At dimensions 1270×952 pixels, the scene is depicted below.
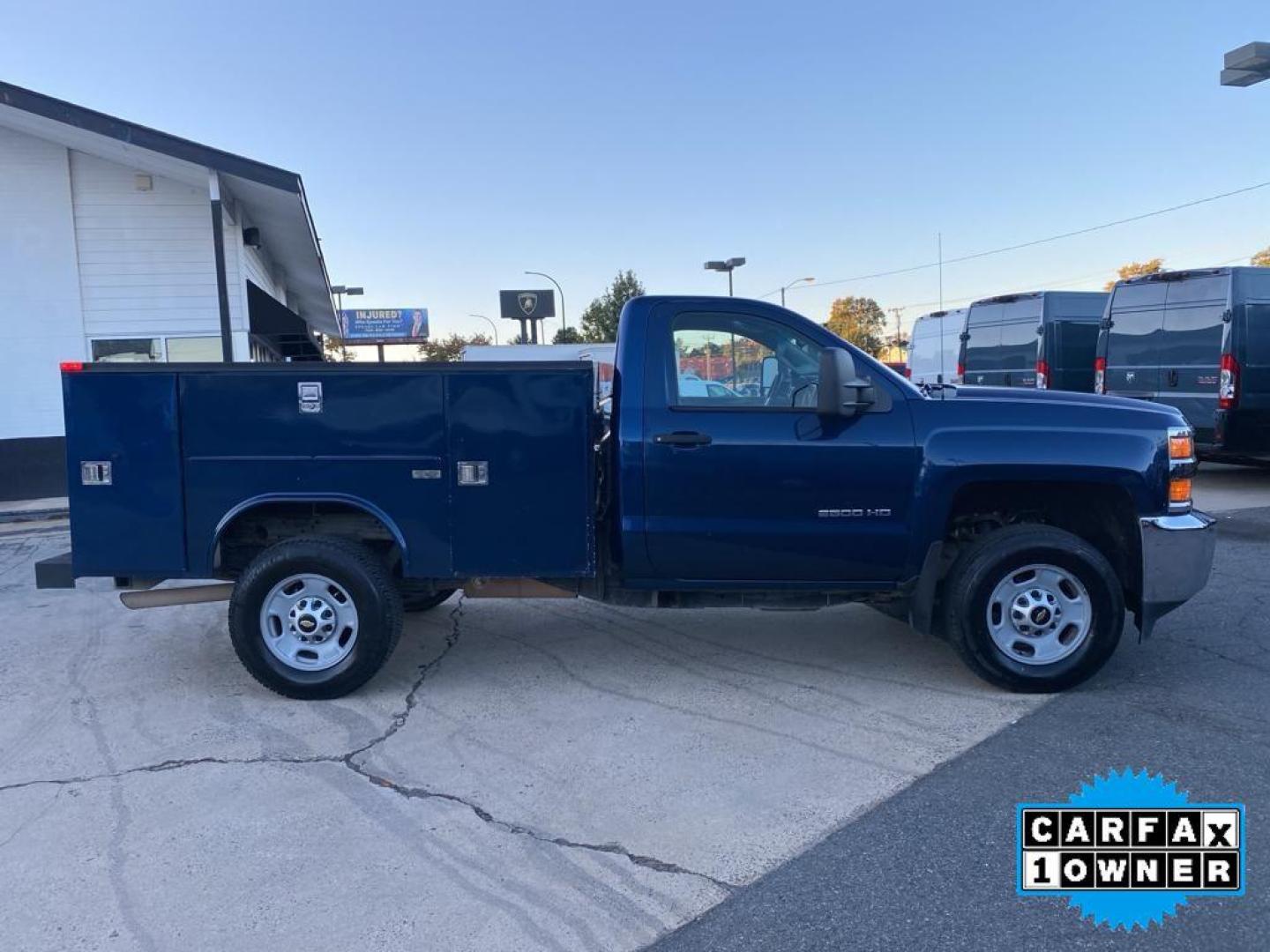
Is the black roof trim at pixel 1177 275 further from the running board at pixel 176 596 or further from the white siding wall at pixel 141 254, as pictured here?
the white siding wall at pixel 141 254

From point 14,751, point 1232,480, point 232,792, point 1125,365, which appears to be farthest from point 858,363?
point 1232,480

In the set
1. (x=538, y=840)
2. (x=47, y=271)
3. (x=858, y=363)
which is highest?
(x=47, y=271)

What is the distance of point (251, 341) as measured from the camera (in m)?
15.3

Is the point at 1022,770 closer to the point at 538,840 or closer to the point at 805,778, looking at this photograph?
the point at 805,778

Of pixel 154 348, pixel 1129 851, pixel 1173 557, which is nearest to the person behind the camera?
pixel 1129 851

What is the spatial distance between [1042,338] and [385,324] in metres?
49.1

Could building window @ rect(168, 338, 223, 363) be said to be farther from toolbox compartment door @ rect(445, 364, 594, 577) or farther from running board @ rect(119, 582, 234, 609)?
toolbox compartment door @ rect(445, 364, 594, 577)

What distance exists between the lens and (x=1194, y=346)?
11.9 metres

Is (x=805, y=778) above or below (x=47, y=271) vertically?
below

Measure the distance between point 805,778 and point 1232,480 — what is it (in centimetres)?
1196

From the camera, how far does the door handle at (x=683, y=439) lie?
4906 mm

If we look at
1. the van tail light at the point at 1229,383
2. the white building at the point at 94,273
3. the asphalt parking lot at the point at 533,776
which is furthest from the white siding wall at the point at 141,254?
the van tail light at the point at 1229,383

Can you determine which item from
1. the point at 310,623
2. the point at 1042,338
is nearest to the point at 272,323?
the point at 1042,338

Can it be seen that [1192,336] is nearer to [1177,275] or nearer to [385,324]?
[1177,275]
